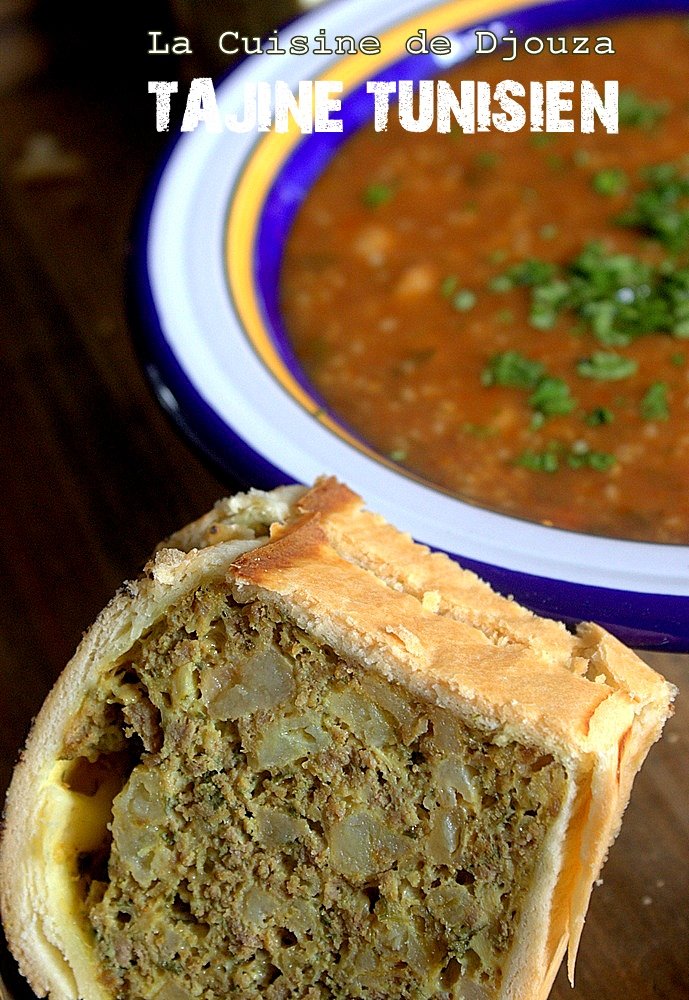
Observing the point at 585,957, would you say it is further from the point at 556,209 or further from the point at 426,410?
the point at 556,209

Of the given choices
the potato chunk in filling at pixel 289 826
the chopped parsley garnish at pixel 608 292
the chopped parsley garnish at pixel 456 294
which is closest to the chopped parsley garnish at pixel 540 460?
the chopped parsley garnish at pixel 608 292

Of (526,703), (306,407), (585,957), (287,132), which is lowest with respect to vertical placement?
(585,957)

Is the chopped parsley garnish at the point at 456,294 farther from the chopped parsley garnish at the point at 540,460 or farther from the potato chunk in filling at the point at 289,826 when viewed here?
the potato chunk in filling at the point at 289,826

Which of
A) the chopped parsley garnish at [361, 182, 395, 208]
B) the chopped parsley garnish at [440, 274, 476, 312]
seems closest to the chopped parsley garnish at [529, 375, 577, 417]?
the chopped parsley garnish at [440, 274, 476, 312]

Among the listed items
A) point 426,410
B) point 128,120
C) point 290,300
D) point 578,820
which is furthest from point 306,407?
point 128,120

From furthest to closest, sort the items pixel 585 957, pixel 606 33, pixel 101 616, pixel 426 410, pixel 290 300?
1. pixel 606 33
2. pixel 290 300
3. pixel 426 410
4. pixel 585 957
5. pixel 101 616

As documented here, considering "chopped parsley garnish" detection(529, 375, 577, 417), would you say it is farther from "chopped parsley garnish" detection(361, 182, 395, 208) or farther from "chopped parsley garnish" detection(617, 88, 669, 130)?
"chopped parsley garnish" detection(617, 88, 669, 130)

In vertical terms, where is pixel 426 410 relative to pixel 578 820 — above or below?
above
